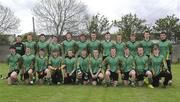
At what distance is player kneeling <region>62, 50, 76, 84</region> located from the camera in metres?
16.0

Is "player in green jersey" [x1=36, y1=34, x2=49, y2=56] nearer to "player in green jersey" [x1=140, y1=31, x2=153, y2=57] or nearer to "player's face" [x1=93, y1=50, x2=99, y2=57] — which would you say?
"player's face" [x1=93, y1=50, x2=99, y2=57]

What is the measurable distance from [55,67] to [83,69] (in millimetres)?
976

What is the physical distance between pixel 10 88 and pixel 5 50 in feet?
96.3

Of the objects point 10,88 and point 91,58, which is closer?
point 10,88

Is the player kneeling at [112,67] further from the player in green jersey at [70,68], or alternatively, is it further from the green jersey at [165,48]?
the green jersey at [165,48]

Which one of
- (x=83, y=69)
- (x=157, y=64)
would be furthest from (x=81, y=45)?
(x=157, y=64)

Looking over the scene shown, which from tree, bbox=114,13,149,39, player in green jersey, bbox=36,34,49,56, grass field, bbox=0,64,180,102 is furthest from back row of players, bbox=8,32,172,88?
tree, bbox=114,13,149,39

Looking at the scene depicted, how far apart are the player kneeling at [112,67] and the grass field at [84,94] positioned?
1.45ft

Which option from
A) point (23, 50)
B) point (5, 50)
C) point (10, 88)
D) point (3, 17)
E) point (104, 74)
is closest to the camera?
point (10, 88)

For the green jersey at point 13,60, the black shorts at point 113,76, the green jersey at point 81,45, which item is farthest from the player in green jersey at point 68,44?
the black shorts at point 113,76

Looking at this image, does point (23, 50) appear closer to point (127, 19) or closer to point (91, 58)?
point (91, 58)

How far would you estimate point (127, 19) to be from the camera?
47.0m

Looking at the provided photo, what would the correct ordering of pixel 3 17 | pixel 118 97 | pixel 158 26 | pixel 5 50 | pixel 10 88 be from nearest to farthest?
pixel 118 97, pixel 10 88, pixel 5 50, pixel 158 26, pixel 3 17

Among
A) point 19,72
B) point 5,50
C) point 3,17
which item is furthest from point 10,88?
point 3,17
